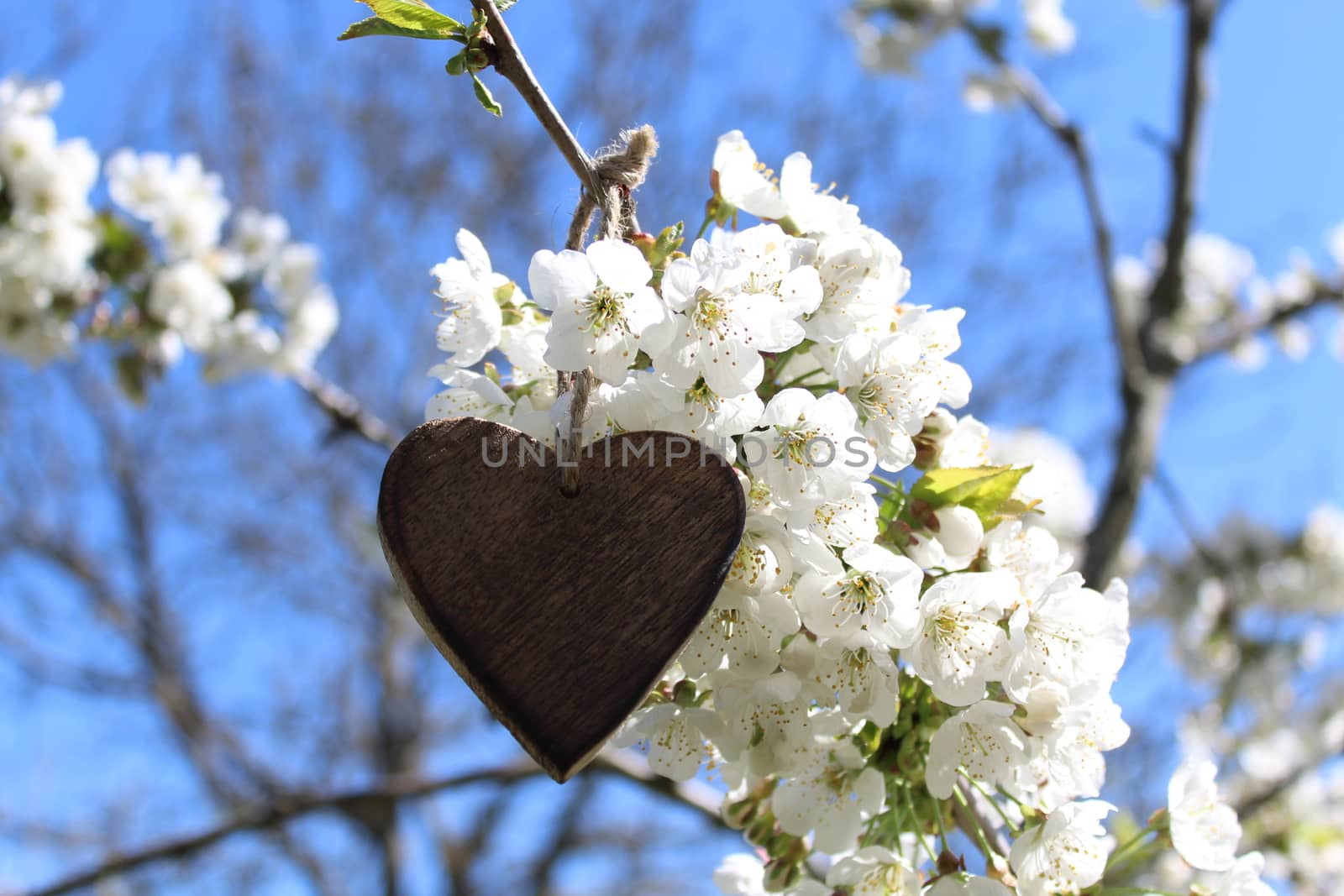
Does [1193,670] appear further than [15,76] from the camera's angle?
Yes

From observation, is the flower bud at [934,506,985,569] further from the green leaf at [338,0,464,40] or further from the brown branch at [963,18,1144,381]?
the brown branch at [963,18,1144,381]

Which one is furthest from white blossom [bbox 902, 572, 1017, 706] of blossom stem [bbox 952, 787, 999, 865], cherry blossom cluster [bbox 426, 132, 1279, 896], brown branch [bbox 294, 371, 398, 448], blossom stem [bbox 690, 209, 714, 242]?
brown branch [bbox 294, 371, 398, 448]

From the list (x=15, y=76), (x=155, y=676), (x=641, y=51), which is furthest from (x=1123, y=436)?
(x=155, y=676)

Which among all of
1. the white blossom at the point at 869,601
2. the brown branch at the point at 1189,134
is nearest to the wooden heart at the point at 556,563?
the white blossom at the point at 869,601

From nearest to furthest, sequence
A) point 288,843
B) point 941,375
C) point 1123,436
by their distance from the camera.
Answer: point 941,375 < point 1123,436 < point 288,843

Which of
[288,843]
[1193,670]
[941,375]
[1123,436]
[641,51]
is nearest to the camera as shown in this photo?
[941,375]

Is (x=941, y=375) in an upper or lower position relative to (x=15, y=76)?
lower

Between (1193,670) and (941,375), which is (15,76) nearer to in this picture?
(941,375)
